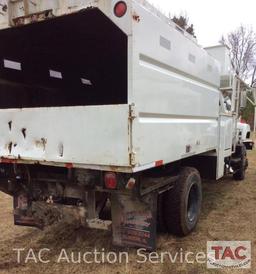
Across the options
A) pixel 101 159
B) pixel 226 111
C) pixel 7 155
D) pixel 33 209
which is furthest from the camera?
pixel 226 111

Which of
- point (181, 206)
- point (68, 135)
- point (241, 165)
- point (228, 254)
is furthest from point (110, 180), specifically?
point (241, 165)

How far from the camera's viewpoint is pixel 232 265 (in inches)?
143

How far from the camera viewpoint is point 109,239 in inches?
168

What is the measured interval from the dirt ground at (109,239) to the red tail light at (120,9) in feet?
8.50

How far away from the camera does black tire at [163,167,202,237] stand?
13.3 feet

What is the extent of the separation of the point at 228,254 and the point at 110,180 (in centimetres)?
185

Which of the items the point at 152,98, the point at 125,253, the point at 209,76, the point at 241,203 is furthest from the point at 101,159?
the point at 241,203

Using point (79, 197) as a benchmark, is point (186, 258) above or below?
below

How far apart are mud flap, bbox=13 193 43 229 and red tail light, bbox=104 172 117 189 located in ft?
Result: 4.04

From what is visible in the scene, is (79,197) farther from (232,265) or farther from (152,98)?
(232,265)

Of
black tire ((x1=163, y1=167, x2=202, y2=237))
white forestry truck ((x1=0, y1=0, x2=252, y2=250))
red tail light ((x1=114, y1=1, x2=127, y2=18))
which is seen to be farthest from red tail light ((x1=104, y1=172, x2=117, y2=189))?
red tail light ((x1=114, y1=1, x2=127, y2=18))

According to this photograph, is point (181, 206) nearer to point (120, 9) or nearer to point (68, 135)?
point (68, 135)

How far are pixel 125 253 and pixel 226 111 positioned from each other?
11.0 feet

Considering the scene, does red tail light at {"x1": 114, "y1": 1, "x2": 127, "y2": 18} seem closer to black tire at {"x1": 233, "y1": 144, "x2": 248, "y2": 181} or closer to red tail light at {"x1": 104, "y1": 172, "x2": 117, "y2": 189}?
red tail light at {"x1": 104, "y1": 172, "x2": 117, "y2": 189}
